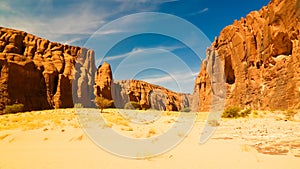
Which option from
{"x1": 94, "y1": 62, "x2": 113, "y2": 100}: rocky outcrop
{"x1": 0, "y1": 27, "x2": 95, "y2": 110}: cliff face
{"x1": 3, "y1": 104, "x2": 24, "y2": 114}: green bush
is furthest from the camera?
{"x1": 94, "y1": 62, "x2": 113, "y2": 100}: rocky outcrop

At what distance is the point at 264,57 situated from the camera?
43531mm

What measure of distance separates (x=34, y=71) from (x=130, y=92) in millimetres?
54891

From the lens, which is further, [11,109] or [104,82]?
[104,82]

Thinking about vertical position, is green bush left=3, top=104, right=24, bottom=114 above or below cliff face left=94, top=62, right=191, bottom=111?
below

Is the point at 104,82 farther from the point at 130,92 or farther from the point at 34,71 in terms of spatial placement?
the point at 130,92

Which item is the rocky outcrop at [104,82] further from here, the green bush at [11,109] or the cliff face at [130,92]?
the green bush at [11,109]

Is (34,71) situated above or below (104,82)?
above

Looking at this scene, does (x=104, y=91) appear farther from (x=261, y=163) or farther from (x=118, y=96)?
(x=261, y=163)

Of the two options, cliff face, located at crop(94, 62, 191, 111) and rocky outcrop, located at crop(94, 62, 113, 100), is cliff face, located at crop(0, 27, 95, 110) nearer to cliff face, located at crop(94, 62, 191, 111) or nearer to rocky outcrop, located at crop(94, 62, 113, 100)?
rocky outcrop, located at crop(94, 62, 113, 100)

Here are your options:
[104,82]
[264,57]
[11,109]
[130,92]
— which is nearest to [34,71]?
[104,82]

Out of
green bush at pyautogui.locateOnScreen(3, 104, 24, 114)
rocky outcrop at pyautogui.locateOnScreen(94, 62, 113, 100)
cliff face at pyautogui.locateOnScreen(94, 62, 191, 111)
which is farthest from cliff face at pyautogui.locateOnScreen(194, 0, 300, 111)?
green bush at pyautogui.locateOnScreen(3, 104, 24, 114)

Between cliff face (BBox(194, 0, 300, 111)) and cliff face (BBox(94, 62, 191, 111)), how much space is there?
35.0 meters

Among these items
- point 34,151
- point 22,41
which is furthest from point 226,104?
point 22,41

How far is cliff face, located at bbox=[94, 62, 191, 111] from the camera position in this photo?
79.8m
